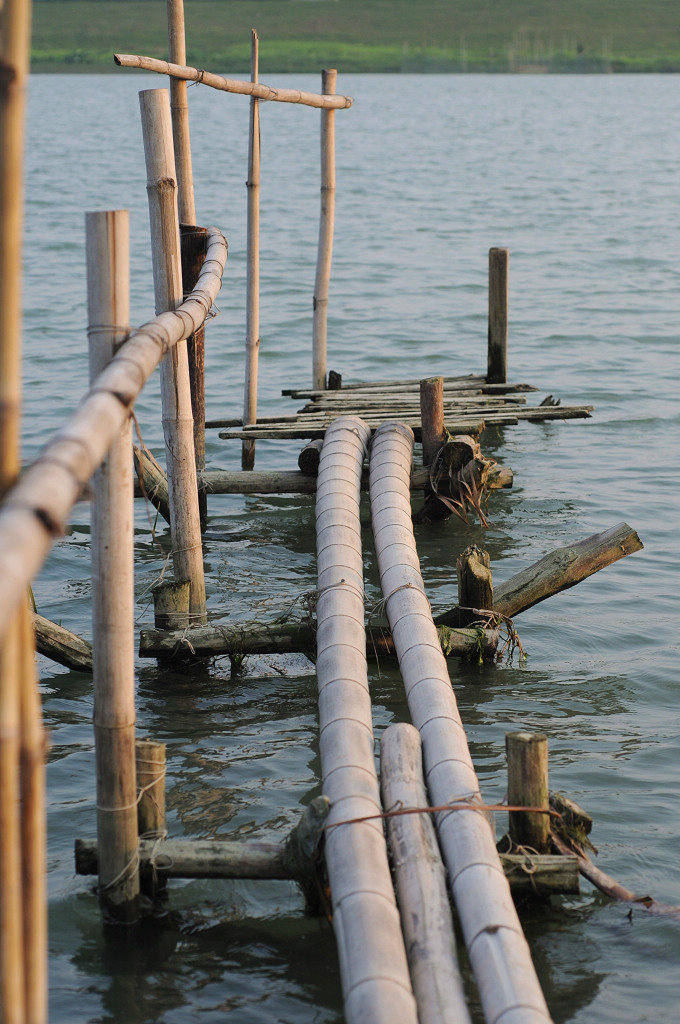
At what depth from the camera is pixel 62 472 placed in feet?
7.93

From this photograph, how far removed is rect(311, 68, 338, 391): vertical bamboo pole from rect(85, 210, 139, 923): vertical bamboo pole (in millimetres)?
5812

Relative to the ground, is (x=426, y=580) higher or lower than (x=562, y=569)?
lower

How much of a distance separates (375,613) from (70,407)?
7160mm

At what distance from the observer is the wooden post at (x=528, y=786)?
13.5ft

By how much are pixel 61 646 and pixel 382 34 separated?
112089 millimetres

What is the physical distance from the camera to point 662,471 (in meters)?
10.3

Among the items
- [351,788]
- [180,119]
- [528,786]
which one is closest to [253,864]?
[351,788]

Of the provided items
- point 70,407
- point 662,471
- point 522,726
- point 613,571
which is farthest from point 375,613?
point 70,407

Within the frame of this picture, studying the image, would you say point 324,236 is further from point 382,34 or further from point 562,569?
point 382,34

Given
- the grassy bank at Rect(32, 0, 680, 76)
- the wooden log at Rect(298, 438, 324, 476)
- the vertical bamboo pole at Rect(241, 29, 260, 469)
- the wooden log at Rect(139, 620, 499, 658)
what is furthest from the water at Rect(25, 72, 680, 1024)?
the grassy bank at Rect(32, 0, 680, 76)

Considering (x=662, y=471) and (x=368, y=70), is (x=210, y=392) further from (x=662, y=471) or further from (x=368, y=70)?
(x=368, y=70)

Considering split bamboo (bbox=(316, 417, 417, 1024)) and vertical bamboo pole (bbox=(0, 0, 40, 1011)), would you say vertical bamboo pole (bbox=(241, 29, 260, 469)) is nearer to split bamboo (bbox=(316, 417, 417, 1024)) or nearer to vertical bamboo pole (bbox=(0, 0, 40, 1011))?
split bamboo (bbox=(316, 417, 417, 1024))

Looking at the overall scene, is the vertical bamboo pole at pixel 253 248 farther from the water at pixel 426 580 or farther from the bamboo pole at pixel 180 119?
the water at pixel 426 580

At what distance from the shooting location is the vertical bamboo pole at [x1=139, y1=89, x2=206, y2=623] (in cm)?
554
